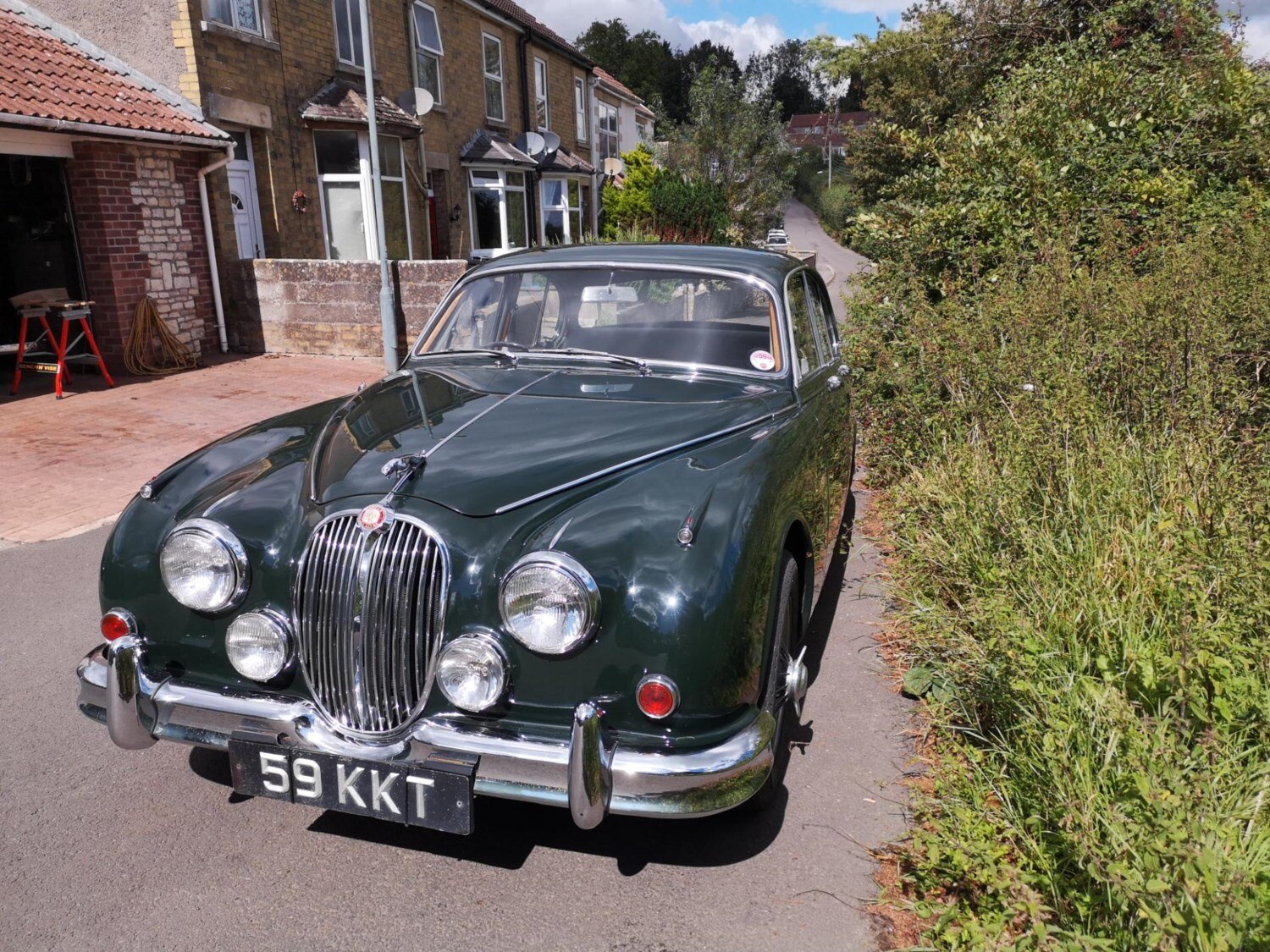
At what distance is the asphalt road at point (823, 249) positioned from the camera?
21.7m

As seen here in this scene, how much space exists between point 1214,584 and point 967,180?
6.80 meters

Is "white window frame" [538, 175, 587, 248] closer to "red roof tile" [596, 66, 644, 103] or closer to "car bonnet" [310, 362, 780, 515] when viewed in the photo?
"red roof tile" [596, 66, 644, 103]

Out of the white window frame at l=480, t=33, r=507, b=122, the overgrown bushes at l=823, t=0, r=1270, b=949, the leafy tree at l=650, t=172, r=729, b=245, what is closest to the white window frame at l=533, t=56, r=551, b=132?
the white window frame at l=480, t=33, r=507, b=122

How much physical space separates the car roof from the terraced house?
9953 mm

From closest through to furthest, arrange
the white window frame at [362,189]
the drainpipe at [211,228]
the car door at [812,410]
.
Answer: the car door at [812,410], the drainpipe at [211,228], the white window frame at [362,189]

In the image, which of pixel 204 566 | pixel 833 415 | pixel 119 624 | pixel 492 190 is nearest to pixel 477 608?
pixel 204 566

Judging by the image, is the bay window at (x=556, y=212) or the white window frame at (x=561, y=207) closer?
the white window frame at (x=561, y=207)

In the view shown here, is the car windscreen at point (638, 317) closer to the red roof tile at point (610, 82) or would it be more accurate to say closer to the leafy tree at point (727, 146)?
the leafy tree at point (727, 146)

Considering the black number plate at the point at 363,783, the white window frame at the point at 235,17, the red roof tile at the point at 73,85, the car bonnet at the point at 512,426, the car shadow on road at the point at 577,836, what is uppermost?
the white window frame at the point at 235,17

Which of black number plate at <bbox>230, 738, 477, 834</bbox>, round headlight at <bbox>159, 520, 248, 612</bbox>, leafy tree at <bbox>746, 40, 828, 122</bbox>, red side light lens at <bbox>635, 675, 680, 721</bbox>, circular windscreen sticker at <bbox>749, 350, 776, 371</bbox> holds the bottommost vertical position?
black number plate at <bbox>230, 738, 477, 834</bbox>

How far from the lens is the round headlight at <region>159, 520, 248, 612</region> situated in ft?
8.80

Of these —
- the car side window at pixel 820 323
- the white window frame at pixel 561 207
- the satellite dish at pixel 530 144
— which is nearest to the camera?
the car side window at pixel 820 323

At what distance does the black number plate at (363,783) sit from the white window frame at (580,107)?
2868 cm

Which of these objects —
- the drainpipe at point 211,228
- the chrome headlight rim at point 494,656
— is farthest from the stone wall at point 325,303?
the chrome headlight rim at point 494,656
